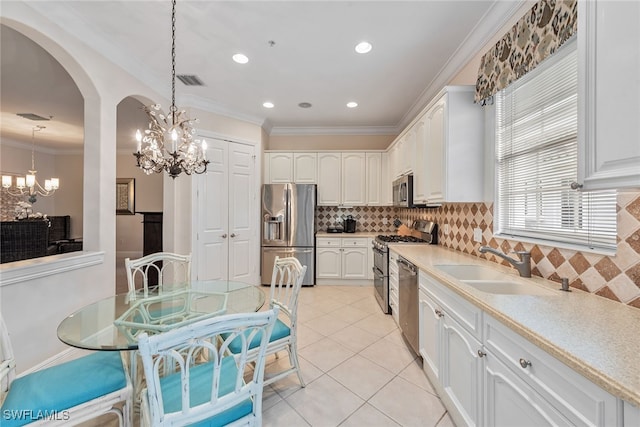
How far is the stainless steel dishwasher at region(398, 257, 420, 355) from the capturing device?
7.32ft

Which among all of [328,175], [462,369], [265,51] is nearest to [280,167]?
[328,175]

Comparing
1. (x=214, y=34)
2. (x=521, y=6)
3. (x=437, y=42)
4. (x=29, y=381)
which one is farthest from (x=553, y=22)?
(x=29, y=381)

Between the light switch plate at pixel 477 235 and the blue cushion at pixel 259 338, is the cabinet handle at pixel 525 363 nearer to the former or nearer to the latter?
the blue cushion at pixel 259 338

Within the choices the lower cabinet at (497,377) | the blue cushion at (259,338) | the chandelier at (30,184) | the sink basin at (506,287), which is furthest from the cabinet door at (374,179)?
the chandelier at (30,184)

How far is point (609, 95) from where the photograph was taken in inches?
34.1

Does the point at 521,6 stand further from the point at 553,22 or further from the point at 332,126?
the point at 332,126

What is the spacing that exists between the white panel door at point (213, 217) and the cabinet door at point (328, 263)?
1522 millimetres

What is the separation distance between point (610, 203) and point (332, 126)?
4090 millimetres

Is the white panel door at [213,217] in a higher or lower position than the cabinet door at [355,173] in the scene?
lower

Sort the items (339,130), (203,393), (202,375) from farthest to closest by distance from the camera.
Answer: (339,130) → (202,375) → (203,393)

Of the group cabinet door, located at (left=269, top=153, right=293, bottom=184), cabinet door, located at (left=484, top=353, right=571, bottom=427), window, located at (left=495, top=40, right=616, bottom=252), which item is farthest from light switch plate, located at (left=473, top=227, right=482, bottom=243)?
cabinet door, located at (left=269, top=153, right=293, bottom=184)

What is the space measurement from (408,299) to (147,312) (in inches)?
82.1

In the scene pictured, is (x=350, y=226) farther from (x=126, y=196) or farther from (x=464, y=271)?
(x=126, y=196)

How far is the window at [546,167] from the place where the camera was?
1368 millimetres
